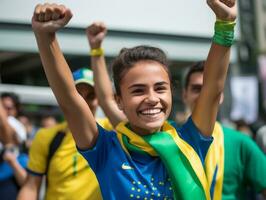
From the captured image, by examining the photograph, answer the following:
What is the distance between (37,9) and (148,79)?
47 centimetres

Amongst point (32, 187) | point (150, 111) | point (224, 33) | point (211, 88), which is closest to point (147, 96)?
point (150, 111)

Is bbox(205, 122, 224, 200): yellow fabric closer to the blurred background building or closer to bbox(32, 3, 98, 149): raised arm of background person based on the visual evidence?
bbox(32, 3, 98, 149): raised arm of background person

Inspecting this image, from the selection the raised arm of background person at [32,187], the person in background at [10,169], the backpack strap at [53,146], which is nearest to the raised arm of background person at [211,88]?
the backpack strap at [53,146]

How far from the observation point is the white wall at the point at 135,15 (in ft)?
15.1

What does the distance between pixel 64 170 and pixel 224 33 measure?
1.29 metres

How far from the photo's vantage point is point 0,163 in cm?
392

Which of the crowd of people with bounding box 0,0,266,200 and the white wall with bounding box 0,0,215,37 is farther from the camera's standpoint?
the white wall with bounding box 0,0,215,37

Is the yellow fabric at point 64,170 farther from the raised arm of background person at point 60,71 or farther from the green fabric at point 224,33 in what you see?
the green fabric at point 224,33

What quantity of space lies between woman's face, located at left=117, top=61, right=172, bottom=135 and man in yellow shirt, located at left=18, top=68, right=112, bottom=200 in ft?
2.69

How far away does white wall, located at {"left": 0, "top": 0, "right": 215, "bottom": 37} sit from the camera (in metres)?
4.59

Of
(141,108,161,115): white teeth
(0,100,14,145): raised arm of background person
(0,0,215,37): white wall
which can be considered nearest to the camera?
(141,108,161,115): white teeth

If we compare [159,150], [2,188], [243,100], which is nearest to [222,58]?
[159,150]

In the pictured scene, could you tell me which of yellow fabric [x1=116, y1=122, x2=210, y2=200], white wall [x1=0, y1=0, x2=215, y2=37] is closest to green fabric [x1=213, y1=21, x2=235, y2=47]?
yellow fabric [x1=116, y1=122, x2=210, y2=200]

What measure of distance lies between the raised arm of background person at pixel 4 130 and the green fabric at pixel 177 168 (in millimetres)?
1700
